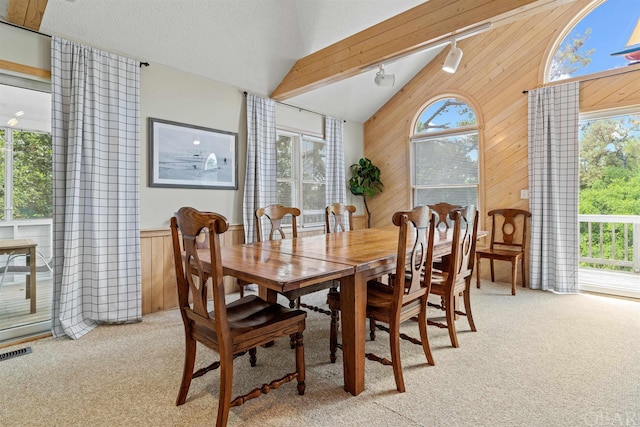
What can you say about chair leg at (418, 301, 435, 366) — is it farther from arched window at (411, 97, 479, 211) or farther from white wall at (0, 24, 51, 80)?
white wall at (0, 24, 51, 80)

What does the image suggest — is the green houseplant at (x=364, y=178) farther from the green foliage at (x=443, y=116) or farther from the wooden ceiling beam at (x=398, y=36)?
the wooden ceiling beam at (x=398, y=36)

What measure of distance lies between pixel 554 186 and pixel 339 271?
3467 millimetres

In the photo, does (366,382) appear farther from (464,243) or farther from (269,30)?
(269,30)

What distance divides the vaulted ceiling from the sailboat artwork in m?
2.09

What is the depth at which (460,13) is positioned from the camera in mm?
2504

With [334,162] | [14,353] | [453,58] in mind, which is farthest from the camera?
[334,162]

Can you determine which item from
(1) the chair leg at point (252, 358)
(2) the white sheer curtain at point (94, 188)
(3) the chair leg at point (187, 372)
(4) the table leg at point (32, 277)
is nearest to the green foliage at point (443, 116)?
(2) the white sheer curtain at point (94, 188)

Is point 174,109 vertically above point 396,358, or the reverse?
point 174,109

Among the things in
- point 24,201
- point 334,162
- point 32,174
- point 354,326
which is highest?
point 334,162

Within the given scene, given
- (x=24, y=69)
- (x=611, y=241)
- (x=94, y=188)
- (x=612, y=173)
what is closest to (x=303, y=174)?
(x=94, y=188)

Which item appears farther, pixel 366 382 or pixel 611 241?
pixel 611 241

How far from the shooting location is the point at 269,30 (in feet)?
10.9

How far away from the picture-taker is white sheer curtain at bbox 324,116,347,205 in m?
4.93

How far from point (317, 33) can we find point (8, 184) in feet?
10.2
